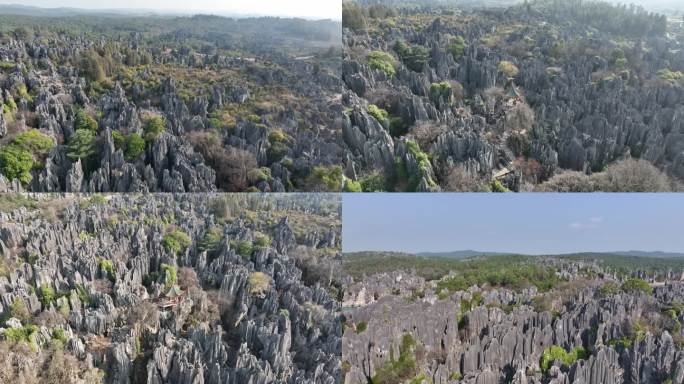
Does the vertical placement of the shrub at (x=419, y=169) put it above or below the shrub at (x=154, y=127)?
below

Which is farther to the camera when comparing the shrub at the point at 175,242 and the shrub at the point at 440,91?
the shrub at the point at 440,91

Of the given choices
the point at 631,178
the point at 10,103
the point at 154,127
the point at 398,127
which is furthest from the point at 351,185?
the point at 10,103

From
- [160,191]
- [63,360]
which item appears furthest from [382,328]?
[63,360]

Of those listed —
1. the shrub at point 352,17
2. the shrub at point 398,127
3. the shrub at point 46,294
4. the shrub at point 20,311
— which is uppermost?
the shrub at point 352,17

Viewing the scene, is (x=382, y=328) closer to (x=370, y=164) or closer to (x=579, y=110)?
(x=370, y=164)

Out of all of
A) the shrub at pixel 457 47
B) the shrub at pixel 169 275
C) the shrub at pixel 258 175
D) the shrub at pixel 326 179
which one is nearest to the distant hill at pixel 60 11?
the shrub at pixel 258 175

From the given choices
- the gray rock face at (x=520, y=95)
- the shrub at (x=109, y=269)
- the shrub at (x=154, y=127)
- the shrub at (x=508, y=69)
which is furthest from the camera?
the shrub at (x=508, y=69)

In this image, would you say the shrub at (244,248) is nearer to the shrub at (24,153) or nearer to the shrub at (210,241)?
the shrub at (210,241)

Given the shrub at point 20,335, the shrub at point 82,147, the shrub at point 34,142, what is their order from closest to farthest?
the shrub at point 20,335 < the shrub at point 34,142 < the shrub at point 82,147
